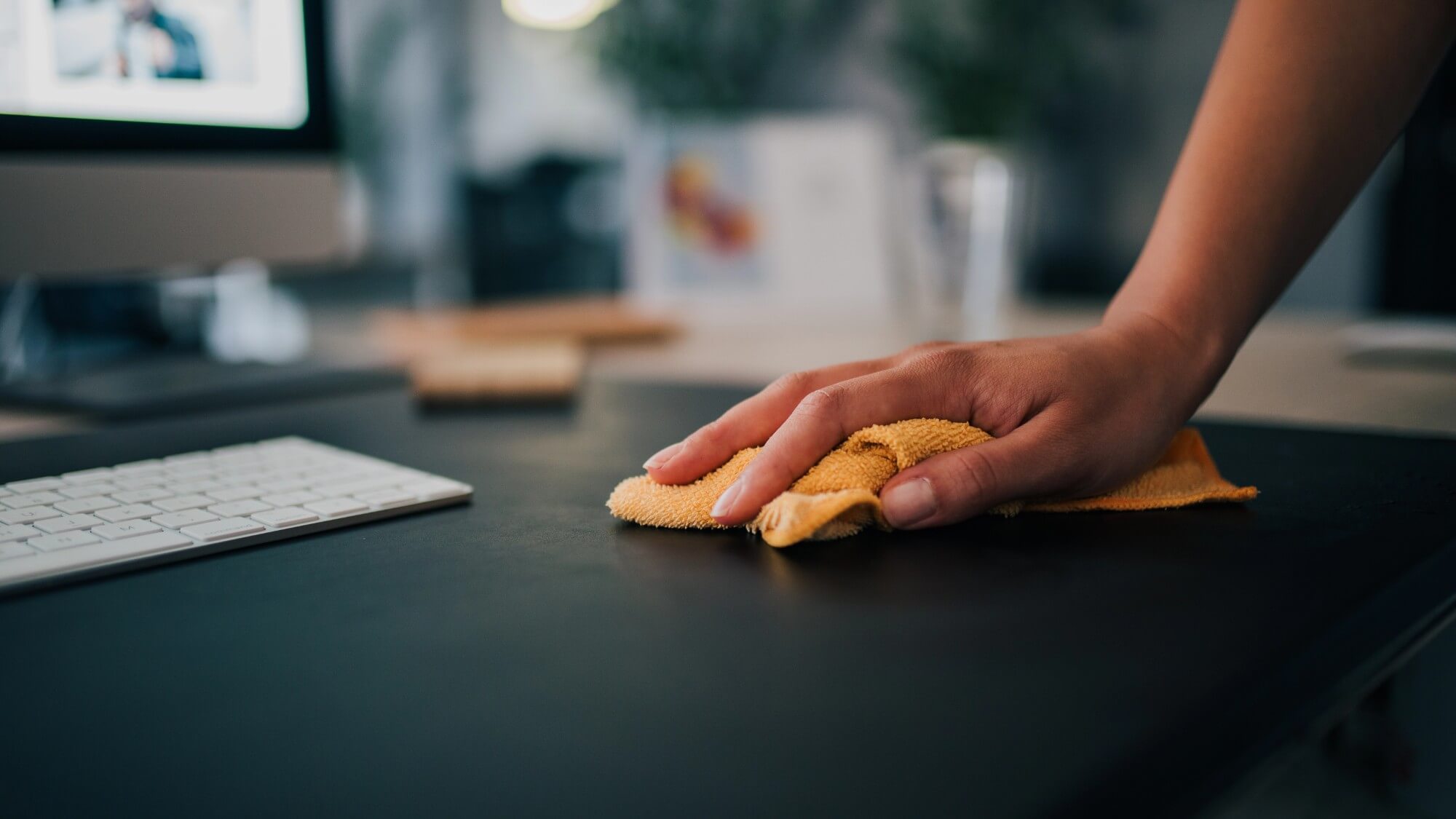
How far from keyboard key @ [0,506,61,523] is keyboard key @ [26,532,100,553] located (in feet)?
0.10

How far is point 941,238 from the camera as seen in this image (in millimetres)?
1890

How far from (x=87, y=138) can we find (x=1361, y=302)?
2533 mm

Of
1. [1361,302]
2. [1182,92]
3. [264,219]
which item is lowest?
[1361,302]

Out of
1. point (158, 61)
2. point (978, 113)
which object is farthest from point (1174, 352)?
point (978, 113)

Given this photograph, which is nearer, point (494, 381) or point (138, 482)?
point (138, 482)

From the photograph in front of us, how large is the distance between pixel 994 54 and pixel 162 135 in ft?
6.69

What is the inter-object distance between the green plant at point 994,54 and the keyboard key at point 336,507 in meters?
2.12

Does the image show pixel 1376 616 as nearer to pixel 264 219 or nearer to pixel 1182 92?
pixel 264 219

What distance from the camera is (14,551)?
414mm

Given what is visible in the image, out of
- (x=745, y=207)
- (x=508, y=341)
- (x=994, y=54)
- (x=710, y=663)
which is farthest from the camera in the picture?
(x=994, y=54)

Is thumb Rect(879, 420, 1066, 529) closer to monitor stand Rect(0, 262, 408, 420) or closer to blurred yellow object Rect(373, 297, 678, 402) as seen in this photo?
blurred yellow object Rect(373, 297, 678, 402)

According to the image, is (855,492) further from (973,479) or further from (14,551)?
(14,551)

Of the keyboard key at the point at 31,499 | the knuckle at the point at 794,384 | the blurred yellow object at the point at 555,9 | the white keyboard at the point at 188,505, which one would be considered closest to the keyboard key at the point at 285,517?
the white keyboard at the point at 188,505

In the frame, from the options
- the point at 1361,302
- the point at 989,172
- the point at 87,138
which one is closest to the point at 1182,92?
the point at 1361,302
